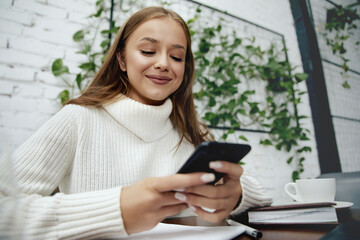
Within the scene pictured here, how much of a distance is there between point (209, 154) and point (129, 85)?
664 mm

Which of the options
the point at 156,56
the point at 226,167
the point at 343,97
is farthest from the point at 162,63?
the point at 343,97

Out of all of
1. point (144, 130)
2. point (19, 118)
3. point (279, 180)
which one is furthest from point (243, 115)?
point (19, 118)

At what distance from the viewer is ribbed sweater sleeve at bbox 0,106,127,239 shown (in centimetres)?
14

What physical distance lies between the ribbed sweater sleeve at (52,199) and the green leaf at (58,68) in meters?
0.41

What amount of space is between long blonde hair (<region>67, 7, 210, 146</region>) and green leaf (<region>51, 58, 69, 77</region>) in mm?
258

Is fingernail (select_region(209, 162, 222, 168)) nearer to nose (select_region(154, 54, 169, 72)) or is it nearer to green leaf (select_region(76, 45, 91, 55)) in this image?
nose (select_region(154, 54, 169, 72))

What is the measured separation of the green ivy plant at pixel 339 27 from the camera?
2273 mm

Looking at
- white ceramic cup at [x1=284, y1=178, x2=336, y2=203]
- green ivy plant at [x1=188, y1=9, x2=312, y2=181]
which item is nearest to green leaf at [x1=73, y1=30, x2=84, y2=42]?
green ivy plant at [x1=188, y1=9, x2=312, y2=181]

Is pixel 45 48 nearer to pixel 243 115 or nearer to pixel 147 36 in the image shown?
pixel 147 36

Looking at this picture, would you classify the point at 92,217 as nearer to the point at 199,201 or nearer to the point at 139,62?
the point at 199,201

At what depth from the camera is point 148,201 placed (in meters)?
0.36

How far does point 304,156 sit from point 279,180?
40 centimetres

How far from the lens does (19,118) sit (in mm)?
937

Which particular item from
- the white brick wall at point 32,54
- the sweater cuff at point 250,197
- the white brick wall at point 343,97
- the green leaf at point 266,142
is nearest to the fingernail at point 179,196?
the sweater cuff at point 250,197
